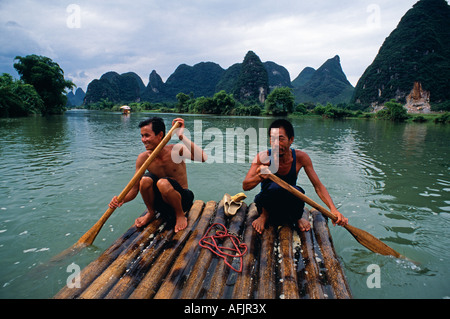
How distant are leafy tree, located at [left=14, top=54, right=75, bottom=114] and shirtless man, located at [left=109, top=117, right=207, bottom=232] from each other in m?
41.9

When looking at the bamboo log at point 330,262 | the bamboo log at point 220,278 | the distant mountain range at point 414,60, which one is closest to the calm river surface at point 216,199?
the bamboo log at point 330,262

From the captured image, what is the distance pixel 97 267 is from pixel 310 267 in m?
1.92

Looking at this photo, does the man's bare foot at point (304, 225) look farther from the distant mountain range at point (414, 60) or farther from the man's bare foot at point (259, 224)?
the distant mountain range at point (414, 60)

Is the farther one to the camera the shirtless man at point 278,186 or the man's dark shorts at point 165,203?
the man's dark shorts at point 165,203

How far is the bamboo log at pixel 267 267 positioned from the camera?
5.52 feet

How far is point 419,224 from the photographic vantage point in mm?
3426

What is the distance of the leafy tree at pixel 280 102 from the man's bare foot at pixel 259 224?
163ft

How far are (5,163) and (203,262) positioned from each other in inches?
300

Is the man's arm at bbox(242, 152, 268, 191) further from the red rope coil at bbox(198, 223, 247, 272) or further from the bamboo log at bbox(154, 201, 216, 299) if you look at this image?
the bamboo log at bbox(154, 201, 216, 299)

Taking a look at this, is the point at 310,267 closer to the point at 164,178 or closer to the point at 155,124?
the point at 164,178

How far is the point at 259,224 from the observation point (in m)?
2.54

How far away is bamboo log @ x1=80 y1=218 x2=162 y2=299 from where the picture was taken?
1.64 meters

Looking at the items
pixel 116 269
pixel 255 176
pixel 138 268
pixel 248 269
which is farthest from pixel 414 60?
pixel 116 269

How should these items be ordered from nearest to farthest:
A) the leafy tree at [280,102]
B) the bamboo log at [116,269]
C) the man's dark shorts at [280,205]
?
the bamboo log at [116,269] < the man's dark shorts at [280,205] < the leafy tree at [280,102]
